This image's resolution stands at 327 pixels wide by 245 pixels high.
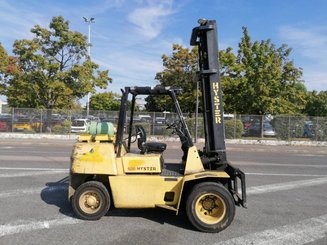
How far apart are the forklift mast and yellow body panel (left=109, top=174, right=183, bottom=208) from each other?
871 mm

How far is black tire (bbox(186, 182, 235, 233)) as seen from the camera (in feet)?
18.3

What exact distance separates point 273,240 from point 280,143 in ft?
78.4

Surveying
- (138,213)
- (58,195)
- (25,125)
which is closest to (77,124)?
(25,125)

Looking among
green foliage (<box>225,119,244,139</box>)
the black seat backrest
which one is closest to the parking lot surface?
the black seat backrest

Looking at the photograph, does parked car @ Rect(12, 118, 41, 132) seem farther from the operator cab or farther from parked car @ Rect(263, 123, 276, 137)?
the operator cab

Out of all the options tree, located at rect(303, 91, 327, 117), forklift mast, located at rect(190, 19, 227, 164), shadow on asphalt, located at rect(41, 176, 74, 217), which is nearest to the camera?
forklift mast, located at rect(190, 19, 227, 164)

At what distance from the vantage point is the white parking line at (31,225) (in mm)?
5316

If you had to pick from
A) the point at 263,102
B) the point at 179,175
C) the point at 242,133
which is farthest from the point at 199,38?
the point at 263,102

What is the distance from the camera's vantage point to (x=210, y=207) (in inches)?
226

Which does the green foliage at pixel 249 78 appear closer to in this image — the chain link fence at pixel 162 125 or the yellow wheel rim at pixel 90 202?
the chain link fence at pixel 162 125

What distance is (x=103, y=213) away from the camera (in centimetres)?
599

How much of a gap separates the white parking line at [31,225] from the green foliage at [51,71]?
83.3 feet

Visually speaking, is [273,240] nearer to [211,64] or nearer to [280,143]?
[211,64]

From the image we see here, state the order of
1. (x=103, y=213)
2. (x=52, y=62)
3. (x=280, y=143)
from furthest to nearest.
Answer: (x=52, y=62)
(x=280, y=143)
(x=103, y=213)
